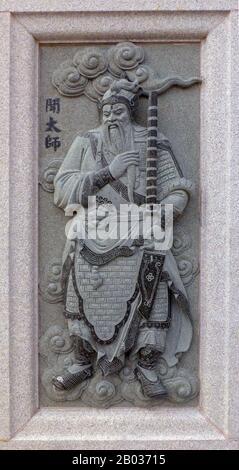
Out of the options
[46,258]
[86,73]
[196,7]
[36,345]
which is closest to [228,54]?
[196,7]

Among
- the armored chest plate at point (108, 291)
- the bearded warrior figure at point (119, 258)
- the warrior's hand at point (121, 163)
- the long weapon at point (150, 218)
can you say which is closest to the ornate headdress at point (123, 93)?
the bearded warrior figure at point (119, 258)

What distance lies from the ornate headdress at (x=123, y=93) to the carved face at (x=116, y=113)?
0.03 meters

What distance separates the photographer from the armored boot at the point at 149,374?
3664mm

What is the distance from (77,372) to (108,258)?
0.79 meters

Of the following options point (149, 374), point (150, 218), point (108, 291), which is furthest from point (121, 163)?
point (149, 374)

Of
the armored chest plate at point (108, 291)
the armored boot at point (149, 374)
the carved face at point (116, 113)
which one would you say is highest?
the carved face at point (116, 113)

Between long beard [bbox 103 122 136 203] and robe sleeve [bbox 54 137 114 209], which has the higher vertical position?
long beard [bbox 103 122 136 203]

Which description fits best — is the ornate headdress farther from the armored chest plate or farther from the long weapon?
the armored chest plate

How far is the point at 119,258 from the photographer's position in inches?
144

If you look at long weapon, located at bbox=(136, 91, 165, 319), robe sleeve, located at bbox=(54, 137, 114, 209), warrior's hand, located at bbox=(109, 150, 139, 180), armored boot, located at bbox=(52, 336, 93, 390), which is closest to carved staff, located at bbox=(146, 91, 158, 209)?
long weapon, located at bbox=(136, 91, 165, 319)

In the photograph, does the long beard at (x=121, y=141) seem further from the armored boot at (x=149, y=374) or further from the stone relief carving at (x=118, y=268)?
the armored boot at (x=149, y=374)

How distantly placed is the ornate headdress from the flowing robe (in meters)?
0.19

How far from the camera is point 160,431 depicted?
3732 millimetres

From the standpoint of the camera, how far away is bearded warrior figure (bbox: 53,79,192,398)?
11.9 feet
